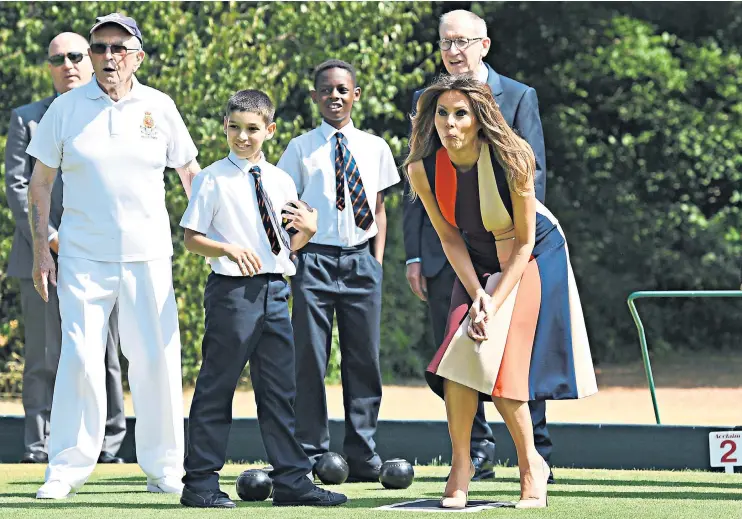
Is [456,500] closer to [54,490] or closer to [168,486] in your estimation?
[168,486]

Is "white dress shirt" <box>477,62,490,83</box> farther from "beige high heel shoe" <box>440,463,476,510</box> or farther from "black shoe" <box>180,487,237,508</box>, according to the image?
"black shoe" <box>180,487,237,508</box>

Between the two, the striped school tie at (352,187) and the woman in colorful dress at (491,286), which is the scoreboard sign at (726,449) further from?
the striped school tie at (352,187)

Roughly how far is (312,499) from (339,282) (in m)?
1.55

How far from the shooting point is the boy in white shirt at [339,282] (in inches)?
287

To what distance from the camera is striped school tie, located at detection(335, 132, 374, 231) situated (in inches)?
289

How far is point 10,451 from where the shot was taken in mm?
8320

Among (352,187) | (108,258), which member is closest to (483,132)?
(352,187)

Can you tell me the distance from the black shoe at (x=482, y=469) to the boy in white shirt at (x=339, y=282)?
1.67ft

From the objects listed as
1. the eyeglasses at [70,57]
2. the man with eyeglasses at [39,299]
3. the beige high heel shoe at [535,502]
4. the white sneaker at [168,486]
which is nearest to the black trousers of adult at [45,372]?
the man with eyeglasses at [39,299]

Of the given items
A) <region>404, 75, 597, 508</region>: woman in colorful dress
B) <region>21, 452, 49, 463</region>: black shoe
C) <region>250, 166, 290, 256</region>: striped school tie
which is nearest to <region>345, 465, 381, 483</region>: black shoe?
<region>404, 75, 597, 508</region>: woman in colorful dress

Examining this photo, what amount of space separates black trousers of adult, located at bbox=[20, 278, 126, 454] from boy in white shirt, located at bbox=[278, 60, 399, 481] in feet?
4.44

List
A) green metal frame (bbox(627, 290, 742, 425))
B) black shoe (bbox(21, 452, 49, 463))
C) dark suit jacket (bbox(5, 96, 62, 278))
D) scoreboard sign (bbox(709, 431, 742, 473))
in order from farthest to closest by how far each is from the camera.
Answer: dark suit jacket (bbox(5, 96, 62, 278)), black shoe (bbox(21, 452, 49, 463)), green metal frame (bbox(627, 290, 742, 425)), scoreboard sign (bbox(709, 431, 742, 473))

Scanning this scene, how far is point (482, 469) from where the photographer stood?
7.16 metres

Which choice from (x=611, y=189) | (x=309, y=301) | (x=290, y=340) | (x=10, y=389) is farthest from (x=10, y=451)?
(x=611, y=189)
